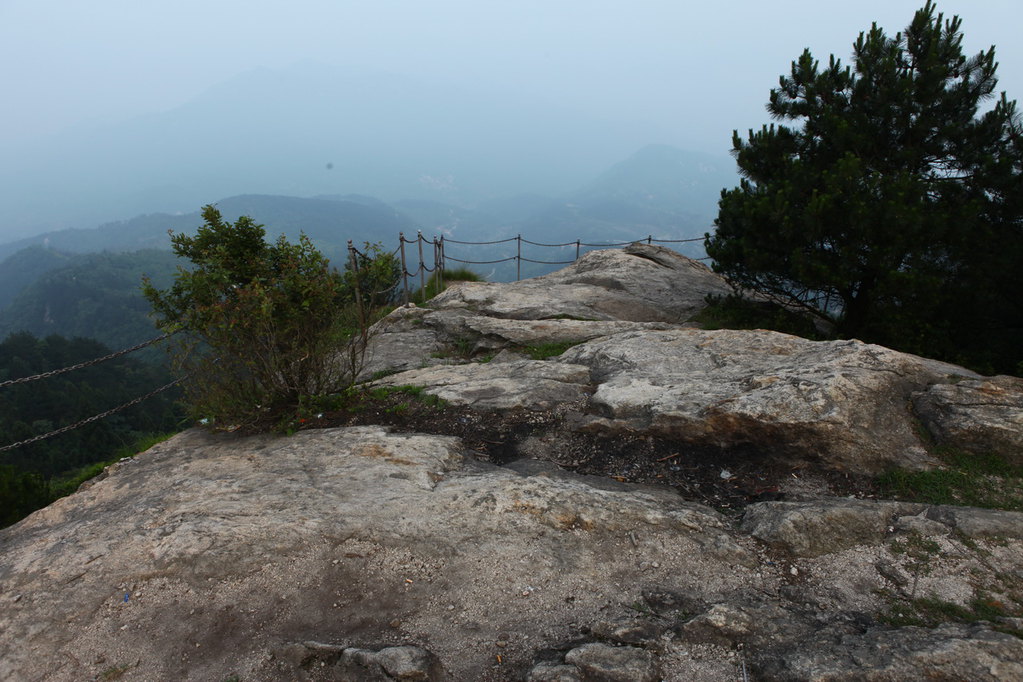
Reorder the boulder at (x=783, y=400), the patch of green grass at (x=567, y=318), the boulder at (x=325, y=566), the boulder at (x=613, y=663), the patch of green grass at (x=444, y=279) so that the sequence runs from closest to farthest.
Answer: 1. the boulder at (x=613, y=663)
2. the boulder at (x=325, y=566)
3. the boulder at (x=783, y=400)
4. the patch of green grass at (x=567, y=318)
5. the patch of green grass at (x=444, y=279)

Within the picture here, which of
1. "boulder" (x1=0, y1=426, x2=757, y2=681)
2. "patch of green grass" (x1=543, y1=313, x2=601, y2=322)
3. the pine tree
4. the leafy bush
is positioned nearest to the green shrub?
the pine tree

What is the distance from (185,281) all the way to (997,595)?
6.63m

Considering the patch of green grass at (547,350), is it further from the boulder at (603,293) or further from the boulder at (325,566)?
the boulder at (325,566)

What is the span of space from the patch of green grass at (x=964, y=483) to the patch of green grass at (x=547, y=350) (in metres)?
4.38

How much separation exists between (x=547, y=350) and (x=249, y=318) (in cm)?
412

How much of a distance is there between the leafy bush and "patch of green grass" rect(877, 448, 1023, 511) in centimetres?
500

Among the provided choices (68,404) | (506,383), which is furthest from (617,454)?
(68,404)

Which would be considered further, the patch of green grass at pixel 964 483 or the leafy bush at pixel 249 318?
the leafy bush at pixel 249 318

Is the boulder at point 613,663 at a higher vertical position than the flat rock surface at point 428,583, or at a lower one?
higher

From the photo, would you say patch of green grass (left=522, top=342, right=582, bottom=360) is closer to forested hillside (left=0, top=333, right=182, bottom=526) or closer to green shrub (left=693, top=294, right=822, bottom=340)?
green shrub (left=693, top=294, right=822, bottom=340)

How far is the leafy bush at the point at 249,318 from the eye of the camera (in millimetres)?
6012

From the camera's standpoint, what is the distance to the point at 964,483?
473cm

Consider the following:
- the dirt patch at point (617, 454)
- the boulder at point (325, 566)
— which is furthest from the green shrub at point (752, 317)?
the boulder at point (325, 566)

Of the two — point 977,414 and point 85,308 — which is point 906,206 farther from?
point 85,308
